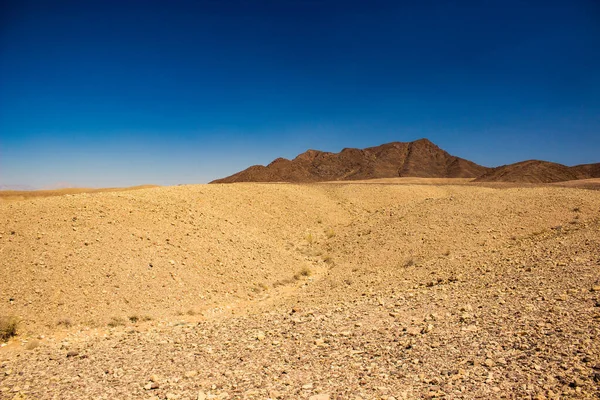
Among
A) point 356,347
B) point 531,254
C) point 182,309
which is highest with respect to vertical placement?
point 531,254

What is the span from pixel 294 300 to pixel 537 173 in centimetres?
5840

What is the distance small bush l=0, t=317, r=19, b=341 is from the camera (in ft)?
27.1

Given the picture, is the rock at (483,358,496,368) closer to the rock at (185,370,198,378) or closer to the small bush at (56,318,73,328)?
the rock at (185,370,198,378)

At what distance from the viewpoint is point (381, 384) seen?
15.6 feet

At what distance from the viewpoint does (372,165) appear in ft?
280

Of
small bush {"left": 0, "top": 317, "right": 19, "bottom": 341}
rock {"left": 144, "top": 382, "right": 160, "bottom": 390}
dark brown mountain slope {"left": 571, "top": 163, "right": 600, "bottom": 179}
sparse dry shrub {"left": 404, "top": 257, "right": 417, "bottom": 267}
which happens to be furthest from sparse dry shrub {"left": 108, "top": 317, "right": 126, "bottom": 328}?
dark brown mountain slope {"left": 571, "top": 163, "right": 600, "bottom": 179}

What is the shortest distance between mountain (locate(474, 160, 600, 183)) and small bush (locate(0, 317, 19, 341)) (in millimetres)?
58735

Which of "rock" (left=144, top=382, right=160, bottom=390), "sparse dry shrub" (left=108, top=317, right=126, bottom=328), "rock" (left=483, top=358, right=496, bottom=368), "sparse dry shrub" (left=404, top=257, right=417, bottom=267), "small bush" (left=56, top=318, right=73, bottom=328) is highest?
"rock" (left=483, top=358, right=496, bottom=368)

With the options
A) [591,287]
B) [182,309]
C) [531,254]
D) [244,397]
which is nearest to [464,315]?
[591,287]

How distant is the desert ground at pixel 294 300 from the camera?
502 centimetres

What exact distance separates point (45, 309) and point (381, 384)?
879cm

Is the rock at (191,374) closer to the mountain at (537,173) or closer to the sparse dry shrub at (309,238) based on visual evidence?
the sparse dry shrub at (309,238)

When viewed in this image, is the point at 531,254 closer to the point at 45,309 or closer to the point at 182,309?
the point at 182,309

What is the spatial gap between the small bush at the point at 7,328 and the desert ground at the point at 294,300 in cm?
17
